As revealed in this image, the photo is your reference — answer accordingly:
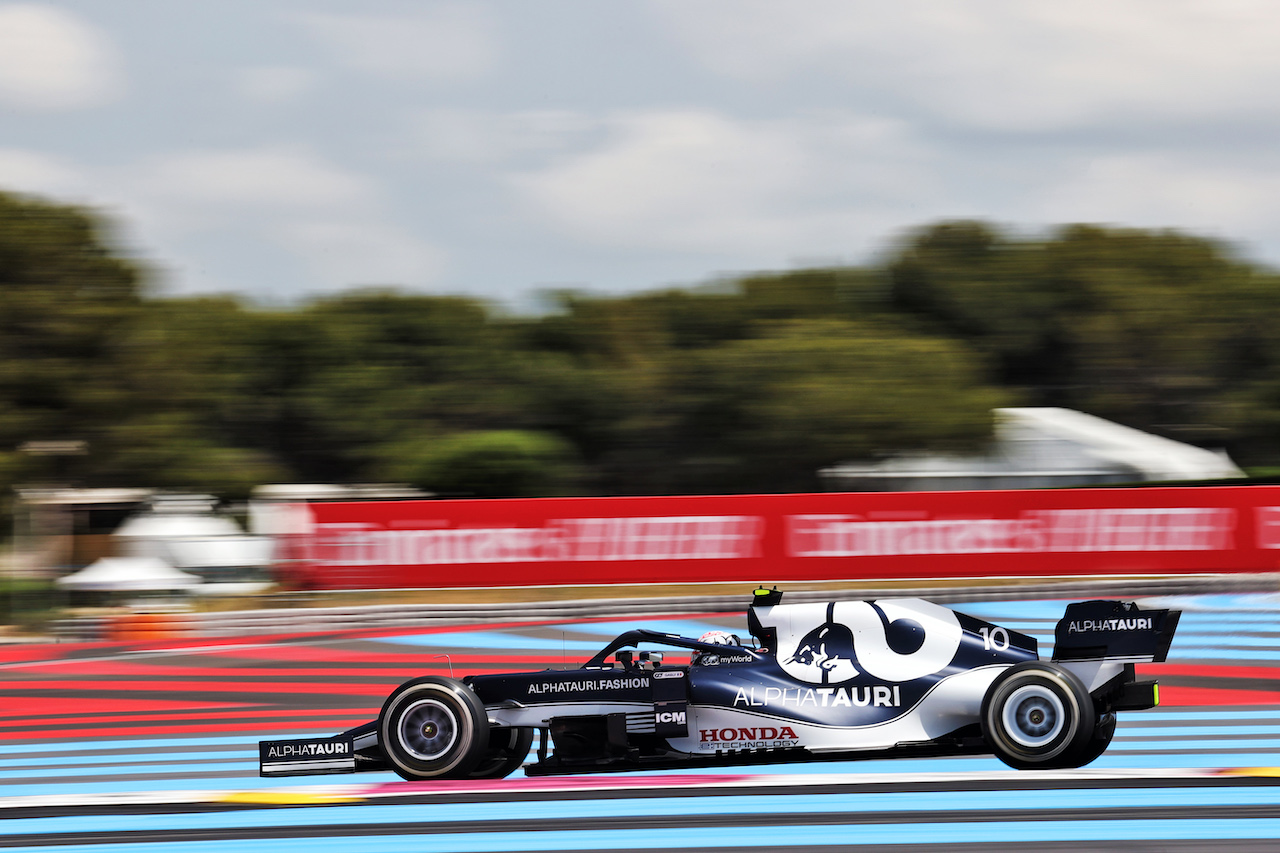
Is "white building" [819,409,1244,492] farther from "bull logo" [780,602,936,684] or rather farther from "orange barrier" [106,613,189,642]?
"bull logo" [780,602,936,684]

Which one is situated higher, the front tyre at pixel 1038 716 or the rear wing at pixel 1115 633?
the rear wing at pixel 1115 633

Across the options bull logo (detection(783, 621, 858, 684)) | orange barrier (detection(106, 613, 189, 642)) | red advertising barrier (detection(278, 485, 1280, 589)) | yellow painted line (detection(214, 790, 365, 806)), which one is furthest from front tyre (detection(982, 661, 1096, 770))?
orange barrier (detection(106, 613, 189, 642))

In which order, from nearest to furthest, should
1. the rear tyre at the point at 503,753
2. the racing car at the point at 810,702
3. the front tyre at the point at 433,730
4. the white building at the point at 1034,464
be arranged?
1. the racing car at the point at 810,702
2. the front tyre at the point at 433,730
3. the rear tyre at the point at 503,753
4. the white building at the point at 1034,464

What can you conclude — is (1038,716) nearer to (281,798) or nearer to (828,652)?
(828,652)

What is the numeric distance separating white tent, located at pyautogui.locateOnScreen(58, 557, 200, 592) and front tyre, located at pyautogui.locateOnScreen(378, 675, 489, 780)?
1245 cm

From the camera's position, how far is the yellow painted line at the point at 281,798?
7359 mm

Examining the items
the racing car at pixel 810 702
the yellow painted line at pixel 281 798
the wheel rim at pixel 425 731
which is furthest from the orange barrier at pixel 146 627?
the wheel rim at pixel 425 731

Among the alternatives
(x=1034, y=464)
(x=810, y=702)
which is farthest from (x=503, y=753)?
(x=1034, y=464)

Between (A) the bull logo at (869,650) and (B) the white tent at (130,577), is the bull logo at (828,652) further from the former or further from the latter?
(B) the white tent at (130,577)

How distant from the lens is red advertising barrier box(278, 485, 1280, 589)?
1784 cm

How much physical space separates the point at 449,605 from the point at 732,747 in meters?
9.74

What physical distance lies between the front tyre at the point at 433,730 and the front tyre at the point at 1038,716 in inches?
112

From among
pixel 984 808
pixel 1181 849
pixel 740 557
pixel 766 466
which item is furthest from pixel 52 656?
pixel 766 466

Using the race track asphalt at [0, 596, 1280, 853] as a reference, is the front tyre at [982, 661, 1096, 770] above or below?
above
